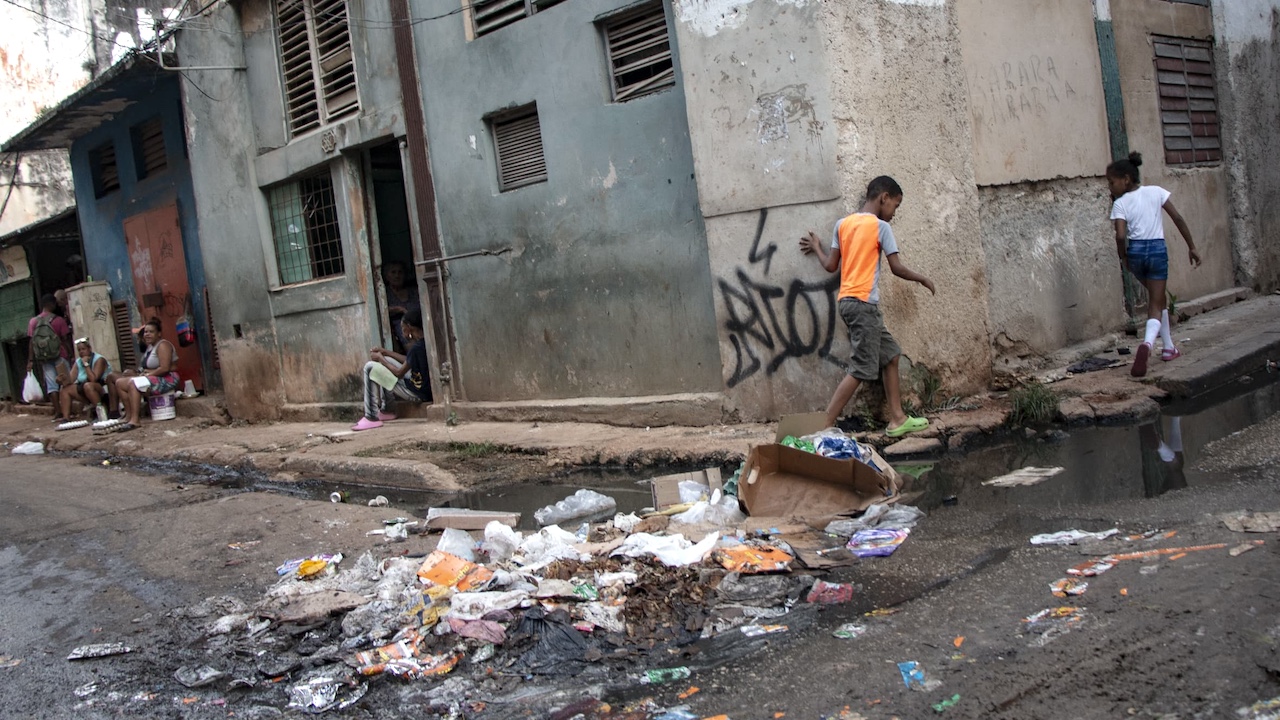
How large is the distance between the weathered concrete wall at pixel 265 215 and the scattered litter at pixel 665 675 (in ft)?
25.2

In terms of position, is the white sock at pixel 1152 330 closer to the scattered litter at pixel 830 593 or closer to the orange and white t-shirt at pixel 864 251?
the orange and white t-shirt at pixel 864 251

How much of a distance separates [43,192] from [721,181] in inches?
798

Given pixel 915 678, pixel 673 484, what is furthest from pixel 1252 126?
pixel 915 678

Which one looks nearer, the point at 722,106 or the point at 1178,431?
the point at 1178,431

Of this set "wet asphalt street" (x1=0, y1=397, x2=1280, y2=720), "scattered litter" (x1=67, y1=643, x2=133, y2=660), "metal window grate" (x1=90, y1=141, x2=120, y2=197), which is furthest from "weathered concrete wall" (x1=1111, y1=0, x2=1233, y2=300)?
"metal window grate" (x1=90, y1=141, x2=120, y2=197)

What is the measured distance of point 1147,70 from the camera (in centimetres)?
961

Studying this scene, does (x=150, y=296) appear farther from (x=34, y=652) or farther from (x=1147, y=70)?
(x=1147, y=70)

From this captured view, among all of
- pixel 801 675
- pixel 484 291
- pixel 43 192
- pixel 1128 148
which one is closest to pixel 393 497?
pixel 484 291

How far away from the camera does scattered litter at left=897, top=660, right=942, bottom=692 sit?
2654 mm

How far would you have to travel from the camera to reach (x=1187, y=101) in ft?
33.2

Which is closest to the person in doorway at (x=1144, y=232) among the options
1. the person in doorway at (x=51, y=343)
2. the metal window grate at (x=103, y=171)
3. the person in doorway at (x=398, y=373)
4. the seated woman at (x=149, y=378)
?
the person in doorway at (x=398, y=373)

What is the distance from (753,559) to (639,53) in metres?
4.78

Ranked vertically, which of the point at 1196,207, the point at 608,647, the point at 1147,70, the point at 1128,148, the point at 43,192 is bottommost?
the point at 608,647

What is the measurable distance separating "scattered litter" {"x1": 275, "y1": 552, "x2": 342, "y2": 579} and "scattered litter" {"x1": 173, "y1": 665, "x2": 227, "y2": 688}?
1.10m
